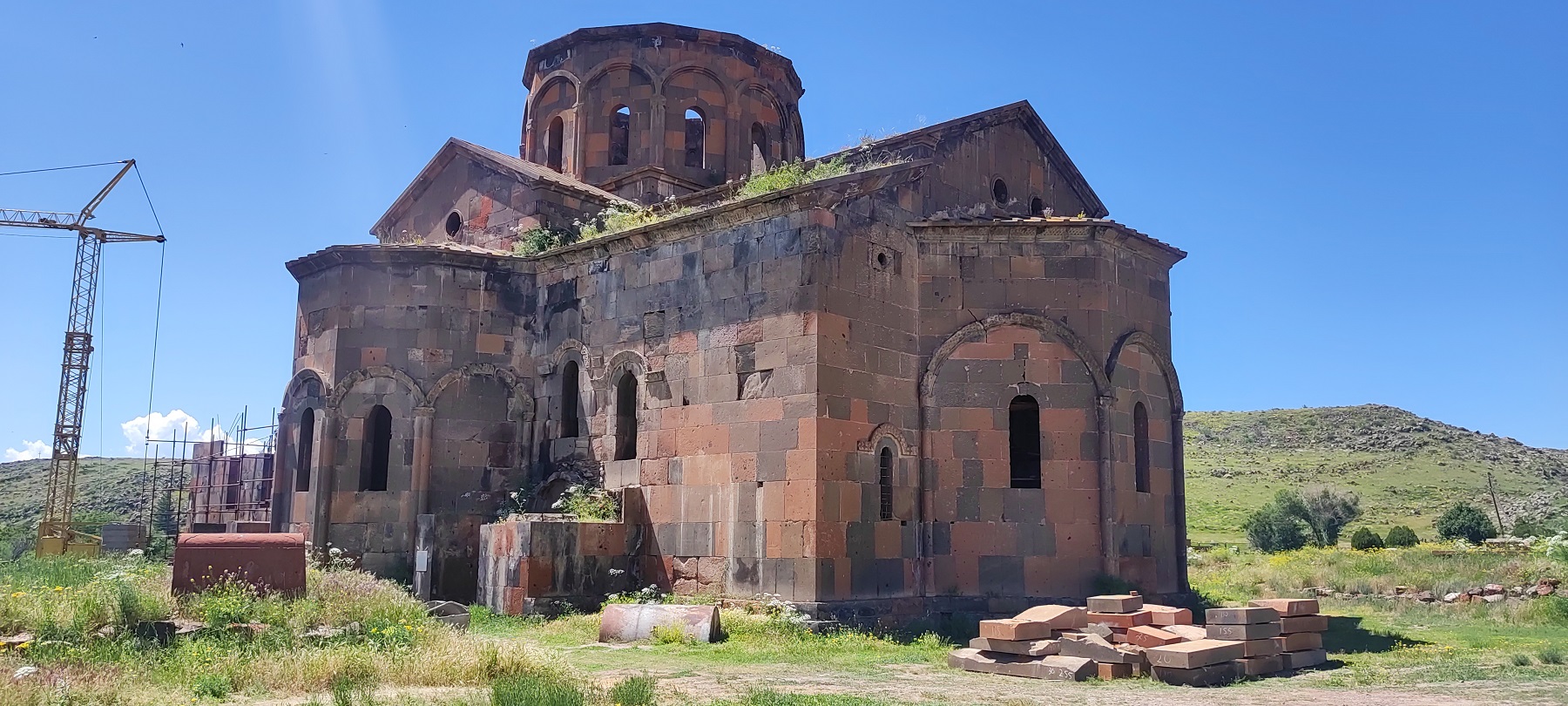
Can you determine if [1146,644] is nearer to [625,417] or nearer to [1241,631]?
[1241,631]

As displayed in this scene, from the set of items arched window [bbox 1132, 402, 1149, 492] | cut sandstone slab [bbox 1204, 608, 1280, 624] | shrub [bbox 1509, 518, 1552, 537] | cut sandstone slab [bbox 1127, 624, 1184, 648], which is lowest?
cut sandstone slab [bbox 1127, 624, 1184, 648]

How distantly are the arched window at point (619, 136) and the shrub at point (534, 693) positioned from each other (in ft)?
39.9

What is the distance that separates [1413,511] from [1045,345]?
2817 cm

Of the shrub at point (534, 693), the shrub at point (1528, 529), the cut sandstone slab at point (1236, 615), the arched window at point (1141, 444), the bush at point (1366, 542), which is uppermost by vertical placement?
the arched window at point (1141, 444)

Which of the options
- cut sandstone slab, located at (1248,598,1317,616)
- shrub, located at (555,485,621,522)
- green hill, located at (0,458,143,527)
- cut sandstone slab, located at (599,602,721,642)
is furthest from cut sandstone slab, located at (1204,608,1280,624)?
green hill, located at (0,458,143,527)

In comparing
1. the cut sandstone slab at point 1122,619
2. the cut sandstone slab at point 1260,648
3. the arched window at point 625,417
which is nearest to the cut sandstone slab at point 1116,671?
the cut sandstone slab at point 1122,619

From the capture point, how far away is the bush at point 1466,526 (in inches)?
1069

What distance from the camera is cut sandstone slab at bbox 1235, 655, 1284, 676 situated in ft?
28.3

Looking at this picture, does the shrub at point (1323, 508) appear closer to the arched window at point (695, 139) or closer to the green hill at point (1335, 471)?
the green hill at point (1335, 471)

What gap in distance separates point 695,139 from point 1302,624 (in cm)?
1152

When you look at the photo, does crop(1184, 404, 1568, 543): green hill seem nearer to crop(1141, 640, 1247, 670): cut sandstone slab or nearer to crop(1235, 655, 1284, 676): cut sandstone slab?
crop(1235, 655, 1284, 676): cut sandstone slab

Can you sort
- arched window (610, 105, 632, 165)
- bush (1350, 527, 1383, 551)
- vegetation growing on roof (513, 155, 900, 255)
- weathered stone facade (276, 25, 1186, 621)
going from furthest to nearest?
bush (1350, 527, 1383, 551)
arched window (610, 105, 632, 165)
vegetation growing on roof (513, 155, 900, 255)
weathered stone facade (276, 25, 1186, 621)

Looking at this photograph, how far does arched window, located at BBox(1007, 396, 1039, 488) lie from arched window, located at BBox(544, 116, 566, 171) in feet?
30.1

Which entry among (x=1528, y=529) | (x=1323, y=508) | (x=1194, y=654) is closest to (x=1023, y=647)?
(x=1194, y=654)
